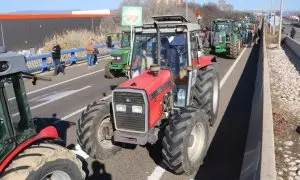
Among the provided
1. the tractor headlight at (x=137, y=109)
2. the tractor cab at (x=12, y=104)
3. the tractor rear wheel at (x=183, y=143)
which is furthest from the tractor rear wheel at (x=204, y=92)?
the tractor cab at (x=12, y=104)

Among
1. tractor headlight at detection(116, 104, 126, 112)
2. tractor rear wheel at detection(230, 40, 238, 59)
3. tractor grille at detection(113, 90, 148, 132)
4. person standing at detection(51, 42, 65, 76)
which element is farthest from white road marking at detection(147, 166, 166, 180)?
tractor rear wheel at detection(230, 40, 238, 59)

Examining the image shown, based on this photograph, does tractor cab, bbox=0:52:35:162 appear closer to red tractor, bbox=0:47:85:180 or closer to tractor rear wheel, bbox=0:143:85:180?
red tractor, bbox=0:47:85:180

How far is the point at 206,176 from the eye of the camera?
6.07 m

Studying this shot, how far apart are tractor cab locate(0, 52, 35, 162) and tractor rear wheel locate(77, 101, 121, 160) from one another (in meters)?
1.93

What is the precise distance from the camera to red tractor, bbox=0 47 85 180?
3.89 meters

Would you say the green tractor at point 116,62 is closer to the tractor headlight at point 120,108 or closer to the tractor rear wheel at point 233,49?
the tractor rear wheel at point 233,49

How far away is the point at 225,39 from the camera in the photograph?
2352cm

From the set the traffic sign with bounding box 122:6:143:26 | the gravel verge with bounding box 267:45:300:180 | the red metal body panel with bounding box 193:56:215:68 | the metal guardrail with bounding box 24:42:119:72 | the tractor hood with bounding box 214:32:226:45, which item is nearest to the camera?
the gravel verge with bounding box 267:45:300:180

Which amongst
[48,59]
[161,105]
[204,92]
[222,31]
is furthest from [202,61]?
[222,31]

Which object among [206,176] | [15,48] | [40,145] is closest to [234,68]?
[206,176]

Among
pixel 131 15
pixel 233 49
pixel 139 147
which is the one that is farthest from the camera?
pixel 233 49

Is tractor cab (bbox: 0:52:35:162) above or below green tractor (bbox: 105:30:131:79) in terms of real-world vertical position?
above

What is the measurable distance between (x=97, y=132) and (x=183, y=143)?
1696 mm

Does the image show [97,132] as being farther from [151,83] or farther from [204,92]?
[204,92]
